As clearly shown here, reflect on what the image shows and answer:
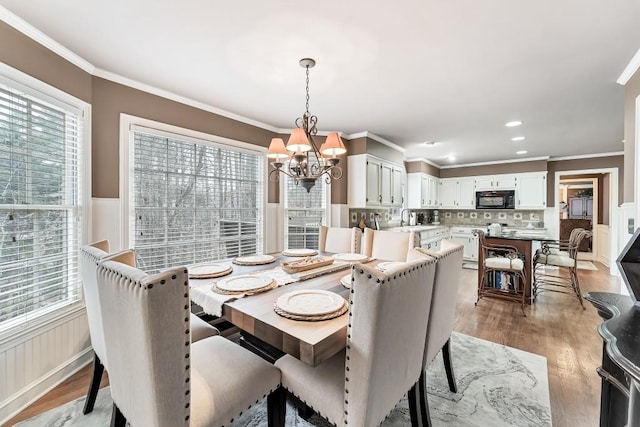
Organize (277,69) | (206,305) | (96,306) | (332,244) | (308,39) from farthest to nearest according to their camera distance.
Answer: (332,244), (277,69), (308,39), (206,305), (96,306)

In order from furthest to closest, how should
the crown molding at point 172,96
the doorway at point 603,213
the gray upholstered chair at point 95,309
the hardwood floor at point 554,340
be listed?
the doorway at point 603,213 < the crown molding at point 172,96 < the hardwood floor at point 554,340 < the gray upholstered chair at point 95,309

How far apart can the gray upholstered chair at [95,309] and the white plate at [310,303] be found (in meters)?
0.71

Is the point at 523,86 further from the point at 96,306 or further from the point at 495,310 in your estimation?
the point at 96,306

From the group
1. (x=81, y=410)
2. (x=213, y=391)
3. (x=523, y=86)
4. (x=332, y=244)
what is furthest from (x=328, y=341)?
(x=523, y=86)

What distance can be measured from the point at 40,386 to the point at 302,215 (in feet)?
9.78

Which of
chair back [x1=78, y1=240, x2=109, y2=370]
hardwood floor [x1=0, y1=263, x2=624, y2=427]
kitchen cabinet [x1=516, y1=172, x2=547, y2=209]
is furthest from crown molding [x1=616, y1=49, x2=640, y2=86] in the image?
kitchen cabinet [x1=516, y1=172, x2=547, y2=209]

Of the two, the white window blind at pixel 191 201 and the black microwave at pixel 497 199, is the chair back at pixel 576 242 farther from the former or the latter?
the white window blind at pixel 191 201

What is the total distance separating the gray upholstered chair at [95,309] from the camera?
4.35ft

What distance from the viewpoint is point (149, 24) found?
1738mm

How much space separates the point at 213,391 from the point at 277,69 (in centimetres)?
225

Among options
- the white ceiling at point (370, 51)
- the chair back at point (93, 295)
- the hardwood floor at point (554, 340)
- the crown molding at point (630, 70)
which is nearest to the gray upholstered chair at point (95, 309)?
the chair back at point (93, 295)

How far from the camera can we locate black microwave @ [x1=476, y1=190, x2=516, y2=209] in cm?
608

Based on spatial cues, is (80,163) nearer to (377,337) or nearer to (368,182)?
(377,337)

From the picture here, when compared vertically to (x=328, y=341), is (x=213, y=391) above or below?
below
